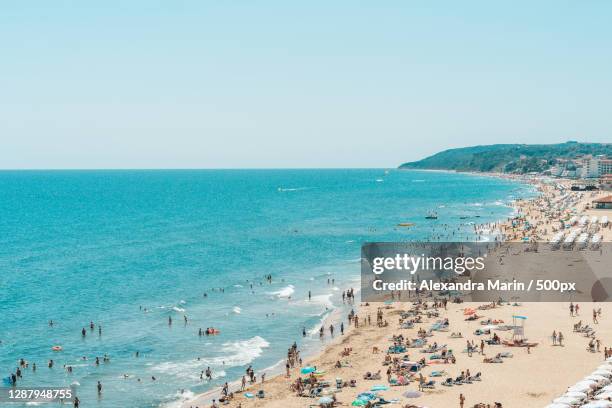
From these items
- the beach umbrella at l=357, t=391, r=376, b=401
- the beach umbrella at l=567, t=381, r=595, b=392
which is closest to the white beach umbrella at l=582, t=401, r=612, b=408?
the beach umbrella at l=567, t=381, r=595, b=392

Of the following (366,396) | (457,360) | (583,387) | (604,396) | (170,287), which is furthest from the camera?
(170,287)

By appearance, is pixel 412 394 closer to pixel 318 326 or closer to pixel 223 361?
pixel 223 361

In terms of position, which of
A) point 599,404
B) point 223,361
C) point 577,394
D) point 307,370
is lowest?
point 223,361

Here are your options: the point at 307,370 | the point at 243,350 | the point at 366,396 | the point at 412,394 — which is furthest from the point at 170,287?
the point at 412,394

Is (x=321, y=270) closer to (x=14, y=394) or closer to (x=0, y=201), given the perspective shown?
(x=14, y=394)

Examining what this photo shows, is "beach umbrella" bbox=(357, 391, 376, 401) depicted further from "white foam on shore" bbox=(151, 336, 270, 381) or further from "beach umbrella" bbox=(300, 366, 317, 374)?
"white foam on shore" bbox=(151, 336, 270, 381)

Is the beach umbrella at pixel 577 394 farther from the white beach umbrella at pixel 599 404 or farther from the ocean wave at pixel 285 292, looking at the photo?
the ocean wave at pixel 285 292
